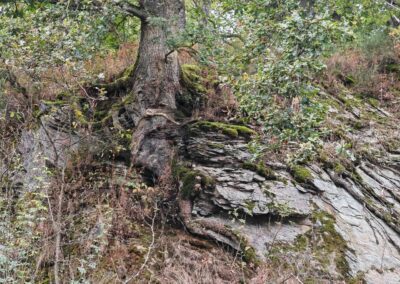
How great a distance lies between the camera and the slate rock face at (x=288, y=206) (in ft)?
18.7

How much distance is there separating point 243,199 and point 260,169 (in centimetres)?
68

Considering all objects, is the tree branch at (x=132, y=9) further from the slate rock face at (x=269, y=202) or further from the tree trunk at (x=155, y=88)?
the slate rock face at (x=269, y=202)

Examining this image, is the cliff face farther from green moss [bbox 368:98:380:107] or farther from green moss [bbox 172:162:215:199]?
green moss [bbox 368:98:380:107]

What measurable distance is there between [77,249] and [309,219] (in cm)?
324

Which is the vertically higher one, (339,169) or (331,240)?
(339,169)

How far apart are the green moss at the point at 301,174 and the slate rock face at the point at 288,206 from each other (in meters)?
0.10

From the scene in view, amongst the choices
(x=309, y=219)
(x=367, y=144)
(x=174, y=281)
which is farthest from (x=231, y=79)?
(x=367, y=144)

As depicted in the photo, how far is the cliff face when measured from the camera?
18.0 ft

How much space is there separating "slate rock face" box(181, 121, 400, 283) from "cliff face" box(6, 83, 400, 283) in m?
0.02

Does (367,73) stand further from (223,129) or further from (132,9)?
(132,9)

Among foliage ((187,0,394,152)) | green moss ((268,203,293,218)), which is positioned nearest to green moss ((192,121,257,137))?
foliage ((187,0,394,152))

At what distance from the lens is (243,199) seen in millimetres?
6023

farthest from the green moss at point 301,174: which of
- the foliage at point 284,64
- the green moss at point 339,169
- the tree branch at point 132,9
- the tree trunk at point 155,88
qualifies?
the tree branch at point 132,9

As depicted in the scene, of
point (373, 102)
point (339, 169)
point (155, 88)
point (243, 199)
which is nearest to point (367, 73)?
point (373, 102)
